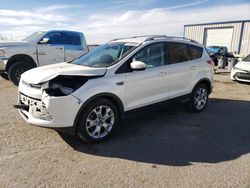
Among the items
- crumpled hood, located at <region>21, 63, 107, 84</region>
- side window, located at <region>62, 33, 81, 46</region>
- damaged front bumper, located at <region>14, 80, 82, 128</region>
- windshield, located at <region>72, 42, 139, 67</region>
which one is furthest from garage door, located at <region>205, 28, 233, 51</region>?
damaged front bumper, located at <region>14, 80, 82, 128</region>

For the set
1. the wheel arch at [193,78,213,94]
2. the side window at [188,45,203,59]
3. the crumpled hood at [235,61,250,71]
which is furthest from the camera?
the crumpled hood at [235,61,250,71]

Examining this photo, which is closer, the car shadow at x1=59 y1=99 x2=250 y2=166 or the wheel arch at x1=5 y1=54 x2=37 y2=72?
the car shadow at x1=59 y1=99 x2=250 y2=166

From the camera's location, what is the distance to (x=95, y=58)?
187 inches

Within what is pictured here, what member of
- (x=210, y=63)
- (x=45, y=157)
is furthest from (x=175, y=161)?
(x=210, y=63)

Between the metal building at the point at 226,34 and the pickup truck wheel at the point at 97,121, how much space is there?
24.6 m

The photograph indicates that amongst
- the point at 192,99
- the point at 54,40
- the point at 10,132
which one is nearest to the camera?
the point at 10,132

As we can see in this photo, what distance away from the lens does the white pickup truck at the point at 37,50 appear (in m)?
8.34

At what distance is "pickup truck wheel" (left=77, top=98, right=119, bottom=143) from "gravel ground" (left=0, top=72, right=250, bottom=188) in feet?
0.57

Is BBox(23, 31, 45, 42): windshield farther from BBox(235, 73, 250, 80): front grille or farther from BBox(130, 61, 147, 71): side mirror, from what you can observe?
BBox(235, 73, 250, 80): front grille

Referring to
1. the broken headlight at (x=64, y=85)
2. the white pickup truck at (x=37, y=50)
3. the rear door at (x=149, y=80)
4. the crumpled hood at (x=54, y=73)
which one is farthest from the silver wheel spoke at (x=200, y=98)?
the white pickup truck at (x=37, y=50)

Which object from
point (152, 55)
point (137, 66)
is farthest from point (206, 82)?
point (137, 66)

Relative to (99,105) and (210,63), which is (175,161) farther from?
(210,63)

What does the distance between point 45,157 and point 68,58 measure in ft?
22.4

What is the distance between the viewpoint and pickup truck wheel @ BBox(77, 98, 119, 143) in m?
3.76
